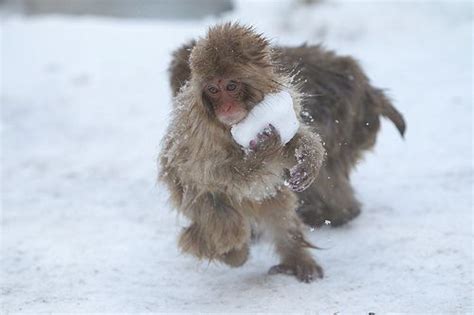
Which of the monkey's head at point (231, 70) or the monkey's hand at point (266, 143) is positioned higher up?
the monkey's head at point (231, 70)

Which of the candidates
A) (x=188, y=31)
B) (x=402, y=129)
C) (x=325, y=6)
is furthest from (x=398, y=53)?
(x=402, y=129)

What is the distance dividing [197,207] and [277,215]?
0.48m

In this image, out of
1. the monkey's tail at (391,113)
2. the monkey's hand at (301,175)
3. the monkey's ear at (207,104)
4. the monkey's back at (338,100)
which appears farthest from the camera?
the monkey's tail at (391,113)

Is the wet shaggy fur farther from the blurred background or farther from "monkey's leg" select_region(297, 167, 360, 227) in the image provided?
the blurred background

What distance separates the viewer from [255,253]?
5273 millimetres

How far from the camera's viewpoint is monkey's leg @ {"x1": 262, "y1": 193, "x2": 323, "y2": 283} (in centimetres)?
459

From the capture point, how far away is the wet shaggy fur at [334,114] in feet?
16.7

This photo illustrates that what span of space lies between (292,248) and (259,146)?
3.54ft

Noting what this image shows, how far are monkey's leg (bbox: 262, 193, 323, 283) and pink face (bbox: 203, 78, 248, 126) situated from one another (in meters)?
1.02

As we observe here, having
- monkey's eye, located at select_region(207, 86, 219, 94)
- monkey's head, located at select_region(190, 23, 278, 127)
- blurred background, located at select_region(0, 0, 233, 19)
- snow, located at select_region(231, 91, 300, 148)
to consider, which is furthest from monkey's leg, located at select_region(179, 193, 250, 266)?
blurred background, located at select_region(0, 0, 233, 19)

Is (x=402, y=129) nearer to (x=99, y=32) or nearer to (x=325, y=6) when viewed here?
(x=325, y=6)

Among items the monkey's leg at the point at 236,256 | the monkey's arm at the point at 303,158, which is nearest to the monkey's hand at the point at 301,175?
the monkey's arm at the point at 303,158

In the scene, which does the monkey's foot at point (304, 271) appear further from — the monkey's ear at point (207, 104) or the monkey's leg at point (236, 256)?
the monkey's ear at point (207, 104)

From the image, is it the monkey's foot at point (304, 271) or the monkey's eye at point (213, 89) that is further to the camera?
the monkey's foot at point (304, 271)
